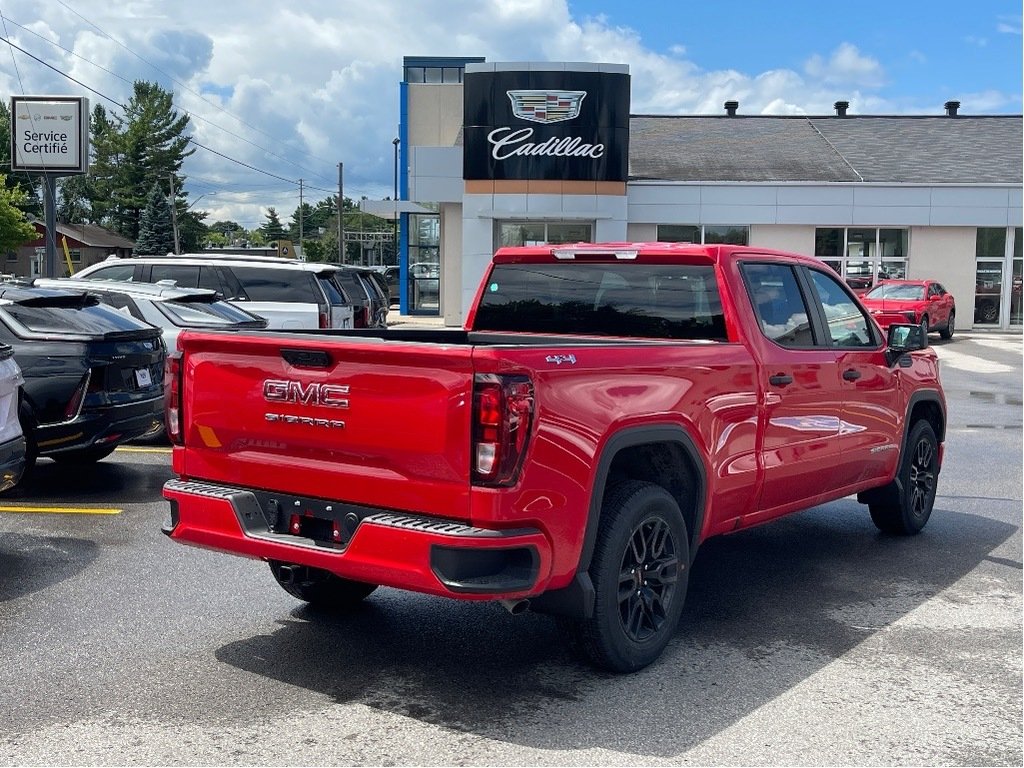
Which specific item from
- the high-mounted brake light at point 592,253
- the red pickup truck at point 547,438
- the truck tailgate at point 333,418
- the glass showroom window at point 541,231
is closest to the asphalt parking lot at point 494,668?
the red pickup truck at point 547,438

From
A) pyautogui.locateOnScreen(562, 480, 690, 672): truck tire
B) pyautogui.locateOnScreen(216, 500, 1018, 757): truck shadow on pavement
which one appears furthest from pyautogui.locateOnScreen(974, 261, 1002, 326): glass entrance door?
pyautogui.locateOnScreen(562, 480, 690, 672): truck tire

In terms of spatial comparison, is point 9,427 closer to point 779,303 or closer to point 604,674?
point 604,674

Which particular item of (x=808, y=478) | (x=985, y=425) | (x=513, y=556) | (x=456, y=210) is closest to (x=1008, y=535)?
(x=808, y=478)

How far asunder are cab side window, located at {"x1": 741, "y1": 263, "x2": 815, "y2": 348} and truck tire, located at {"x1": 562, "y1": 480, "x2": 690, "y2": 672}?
1.42 meters

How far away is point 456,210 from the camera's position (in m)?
33.7

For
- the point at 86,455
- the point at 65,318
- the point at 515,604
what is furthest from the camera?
the point at 86,455

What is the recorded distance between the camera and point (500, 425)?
4.07m

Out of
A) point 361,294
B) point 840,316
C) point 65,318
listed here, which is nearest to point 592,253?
point 840,316

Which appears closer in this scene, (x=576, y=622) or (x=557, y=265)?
(x=576, y=622)

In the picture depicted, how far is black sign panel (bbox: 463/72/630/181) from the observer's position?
28.9m

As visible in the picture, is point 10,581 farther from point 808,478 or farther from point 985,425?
point 985,425

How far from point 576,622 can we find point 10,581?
3.49 meters

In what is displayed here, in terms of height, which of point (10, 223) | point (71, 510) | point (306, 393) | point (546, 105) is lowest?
point (71, 510)

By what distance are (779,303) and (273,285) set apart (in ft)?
31.9
